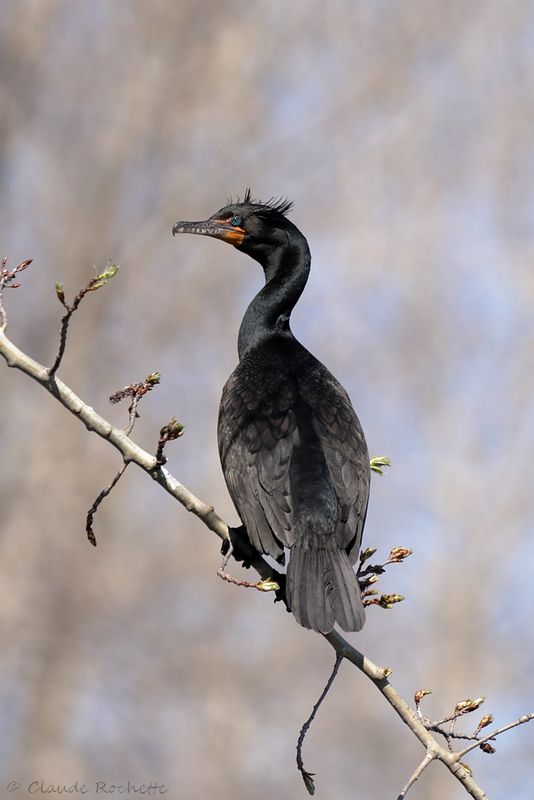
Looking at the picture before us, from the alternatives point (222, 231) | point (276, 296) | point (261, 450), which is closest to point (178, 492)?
point (261, 450)

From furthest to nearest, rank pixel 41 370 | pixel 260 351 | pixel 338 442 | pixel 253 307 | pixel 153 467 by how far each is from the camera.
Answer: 1. pixel 253 307
2. pixel 260 351
3. pixel 338 442
4. pixel 153 467
5. pixel 41 370

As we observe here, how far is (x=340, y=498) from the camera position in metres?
4.66

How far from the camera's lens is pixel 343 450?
192 inches

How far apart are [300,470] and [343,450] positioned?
0.30m

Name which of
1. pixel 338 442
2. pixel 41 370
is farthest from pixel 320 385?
pixel 41 370

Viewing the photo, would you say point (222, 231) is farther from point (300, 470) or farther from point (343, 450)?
point (300, 470)

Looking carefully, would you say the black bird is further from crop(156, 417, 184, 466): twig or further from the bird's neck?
crop(156, 417, 184, 466): twig

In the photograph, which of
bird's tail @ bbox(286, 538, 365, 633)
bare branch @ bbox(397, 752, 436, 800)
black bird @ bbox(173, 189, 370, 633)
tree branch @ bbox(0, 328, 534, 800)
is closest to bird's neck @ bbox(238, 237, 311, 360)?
black bird @ bbox(173, 189, 370, 633)

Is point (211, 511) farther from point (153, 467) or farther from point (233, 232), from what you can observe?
point (233, 232)

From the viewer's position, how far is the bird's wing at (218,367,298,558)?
4.53 metres

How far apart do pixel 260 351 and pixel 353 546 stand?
1.44 meters

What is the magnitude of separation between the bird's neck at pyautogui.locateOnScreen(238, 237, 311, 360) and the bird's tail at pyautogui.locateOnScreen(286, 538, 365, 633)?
173cm

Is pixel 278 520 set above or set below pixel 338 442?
below

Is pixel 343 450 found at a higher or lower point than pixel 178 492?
higher
